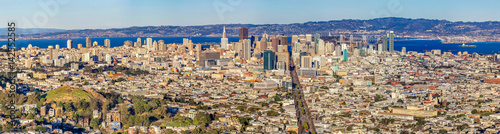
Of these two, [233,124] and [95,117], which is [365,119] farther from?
[95,117]

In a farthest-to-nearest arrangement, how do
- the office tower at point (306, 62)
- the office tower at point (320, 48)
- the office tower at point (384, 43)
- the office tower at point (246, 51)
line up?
the office tower at point (384, 43), the office tower at point (320, 48), the office tower at point (246, 51), the office tower at point (306, 62)

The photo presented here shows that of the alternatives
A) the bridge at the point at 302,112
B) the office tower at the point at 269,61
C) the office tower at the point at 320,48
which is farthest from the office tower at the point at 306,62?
the office tower at the point at 320,48

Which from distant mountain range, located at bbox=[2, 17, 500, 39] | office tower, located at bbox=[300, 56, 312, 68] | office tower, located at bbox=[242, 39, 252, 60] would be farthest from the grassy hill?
distant mountain range, located at bbox=[2, 17, 500, 39]

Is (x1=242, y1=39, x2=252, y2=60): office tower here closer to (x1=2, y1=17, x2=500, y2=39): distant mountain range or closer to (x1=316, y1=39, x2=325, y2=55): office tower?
(x1=316, y1=39, x2=325, y2=55): office tower

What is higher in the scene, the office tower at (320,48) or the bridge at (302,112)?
the office tower at (320,48)

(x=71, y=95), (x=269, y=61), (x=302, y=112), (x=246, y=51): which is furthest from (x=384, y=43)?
(x=71, y=95)

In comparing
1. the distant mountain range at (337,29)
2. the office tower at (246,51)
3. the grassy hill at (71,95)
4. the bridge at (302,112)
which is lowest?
the bridge at (302,112)

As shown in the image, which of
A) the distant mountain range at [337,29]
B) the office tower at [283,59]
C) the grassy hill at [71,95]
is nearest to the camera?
the grassy hill at [71,95]

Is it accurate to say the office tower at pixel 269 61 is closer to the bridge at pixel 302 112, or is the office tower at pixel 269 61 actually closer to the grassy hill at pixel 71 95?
the bridge at pixel 302 112
